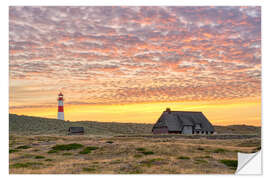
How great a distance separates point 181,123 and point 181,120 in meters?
1.05

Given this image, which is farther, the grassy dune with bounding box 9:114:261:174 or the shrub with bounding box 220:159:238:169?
the shrub with bounding box 220:159:238:169

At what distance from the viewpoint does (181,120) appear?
301 feet

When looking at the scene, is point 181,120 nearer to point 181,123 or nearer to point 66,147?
point 181,123

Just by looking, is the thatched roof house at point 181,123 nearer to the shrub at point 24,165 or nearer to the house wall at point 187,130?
the house wall at point 187,130

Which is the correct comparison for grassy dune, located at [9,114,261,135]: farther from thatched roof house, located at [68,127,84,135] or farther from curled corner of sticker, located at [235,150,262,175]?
curled corner of sticker, located at [235,150,262,175]

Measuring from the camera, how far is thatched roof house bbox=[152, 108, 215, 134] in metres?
90.1

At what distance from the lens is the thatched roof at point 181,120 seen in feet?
296

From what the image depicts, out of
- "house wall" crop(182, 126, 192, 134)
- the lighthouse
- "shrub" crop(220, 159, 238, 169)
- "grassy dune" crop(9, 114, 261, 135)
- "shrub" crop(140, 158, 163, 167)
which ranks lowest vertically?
"grassy dune" crop(9, 114, 261, 135)

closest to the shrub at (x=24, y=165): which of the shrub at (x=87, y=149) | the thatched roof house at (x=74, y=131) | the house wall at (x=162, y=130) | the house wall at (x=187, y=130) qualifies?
the shrub at (x=87, y=149)

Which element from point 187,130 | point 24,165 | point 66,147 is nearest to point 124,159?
point 24,165

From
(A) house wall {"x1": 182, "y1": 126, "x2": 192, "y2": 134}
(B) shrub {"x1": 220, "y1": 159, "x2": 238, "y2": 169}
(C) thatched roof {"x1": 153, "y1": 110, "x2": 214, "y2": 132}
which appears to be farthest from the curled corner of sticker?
(A) house wall {"x1": 182, "y1": 126, "x2": 192, "y2": 134}
